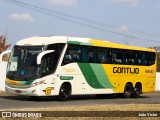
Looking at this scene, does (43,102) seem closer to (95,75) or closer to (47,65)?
(47,65)

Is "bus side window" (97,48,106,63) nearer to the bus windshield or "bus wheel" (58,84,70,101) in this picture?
"bus wheel" (58,84,70,101)

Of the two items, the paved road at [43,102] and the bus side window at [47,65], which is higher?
the bus side window at [47,65]

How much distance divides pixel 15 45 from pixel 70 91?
3778 millimetres

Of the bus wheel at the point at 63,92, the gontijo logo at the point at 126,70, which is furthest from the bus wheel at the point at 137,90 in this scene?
the bus wheel at the point at 63,92

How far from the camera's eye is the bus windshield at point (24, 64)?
72.9ft

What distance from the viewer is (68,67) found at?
2347 centimetres

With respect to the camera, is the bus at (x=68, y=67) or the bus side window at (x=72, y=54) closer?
the bus at (x=68, y=67)

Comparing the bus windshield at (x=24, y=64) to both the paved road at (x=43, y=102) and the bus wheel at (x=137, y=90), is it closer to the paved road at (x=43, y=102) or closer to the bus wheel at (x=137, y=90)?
the paved road at (x=43, y=102)

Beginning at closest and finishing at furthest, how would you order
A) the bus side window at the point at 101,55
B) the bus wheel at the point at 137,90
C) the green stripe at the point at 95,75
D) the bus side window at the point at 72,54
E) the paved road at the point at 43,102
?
the paved road at the point at 43,102, the bus side window at the point at 72,54, the green stripe at the point at 95,75, the bus side window at the point at 101,55, the bus wheel at the point at 137,90

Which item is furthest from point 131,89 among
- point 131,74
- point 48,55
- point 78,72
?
point 48,55

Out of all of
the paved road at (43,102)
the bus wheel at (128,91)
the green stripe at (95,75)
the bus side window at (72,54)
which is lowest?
the paved road at (43,102)

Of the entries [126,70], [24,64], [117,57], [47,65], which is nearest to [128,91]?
[126,70]

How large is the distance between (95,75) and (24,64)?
16.1 feet

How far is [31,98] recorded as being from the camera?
81.2ft
